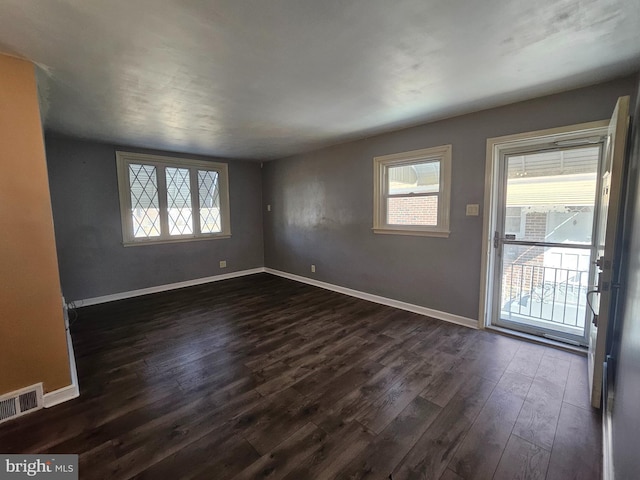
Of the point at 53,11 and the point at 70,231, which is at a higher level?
the point at 53,11

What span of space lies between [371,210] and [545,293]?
221cm

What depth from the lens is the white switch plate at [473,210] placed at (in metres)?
3.10

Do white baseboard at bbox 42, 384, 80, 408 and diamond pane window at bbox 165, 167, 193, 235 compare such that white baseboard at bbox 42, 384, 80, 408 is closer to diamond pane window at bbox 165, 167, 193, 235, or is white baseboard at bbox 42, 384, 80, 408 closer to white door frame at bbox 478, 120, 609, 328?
diamond pane window at bbox 165, 167, 193, 235

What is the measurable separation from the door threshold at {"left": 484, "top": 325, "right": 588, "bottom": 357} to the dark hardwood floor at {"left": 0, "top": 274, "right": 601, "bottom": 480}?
127 mm

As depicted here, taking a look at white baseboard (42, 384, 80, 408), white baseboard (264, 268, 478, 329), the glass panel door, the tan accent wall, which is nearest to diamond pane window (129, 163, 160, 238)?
A: white baseboard (264, 268, 478, 329)

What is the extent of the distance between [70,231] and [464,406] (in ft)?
16.7

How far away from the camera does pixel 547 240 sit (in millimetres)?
2826

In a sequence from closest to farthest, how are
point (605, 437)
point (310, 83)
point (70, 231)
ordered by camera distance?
point (605, 437), point (310, 83), point (70, 231)

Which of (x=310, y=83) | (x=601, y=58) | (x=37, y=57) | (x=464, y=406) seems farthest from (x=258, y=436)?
(x=601, y=58)

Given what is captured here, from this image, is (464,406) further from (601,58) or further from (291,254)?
(291,254)

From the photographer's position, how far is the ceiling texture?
57.1 inches

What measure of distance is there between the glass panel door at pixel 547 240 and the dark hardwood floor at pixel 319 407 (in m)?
0.44

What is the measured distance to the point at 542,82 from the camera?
2314mm

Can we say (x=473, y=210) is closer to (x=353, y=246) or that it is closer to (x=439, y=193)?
(x=439, y=193)
